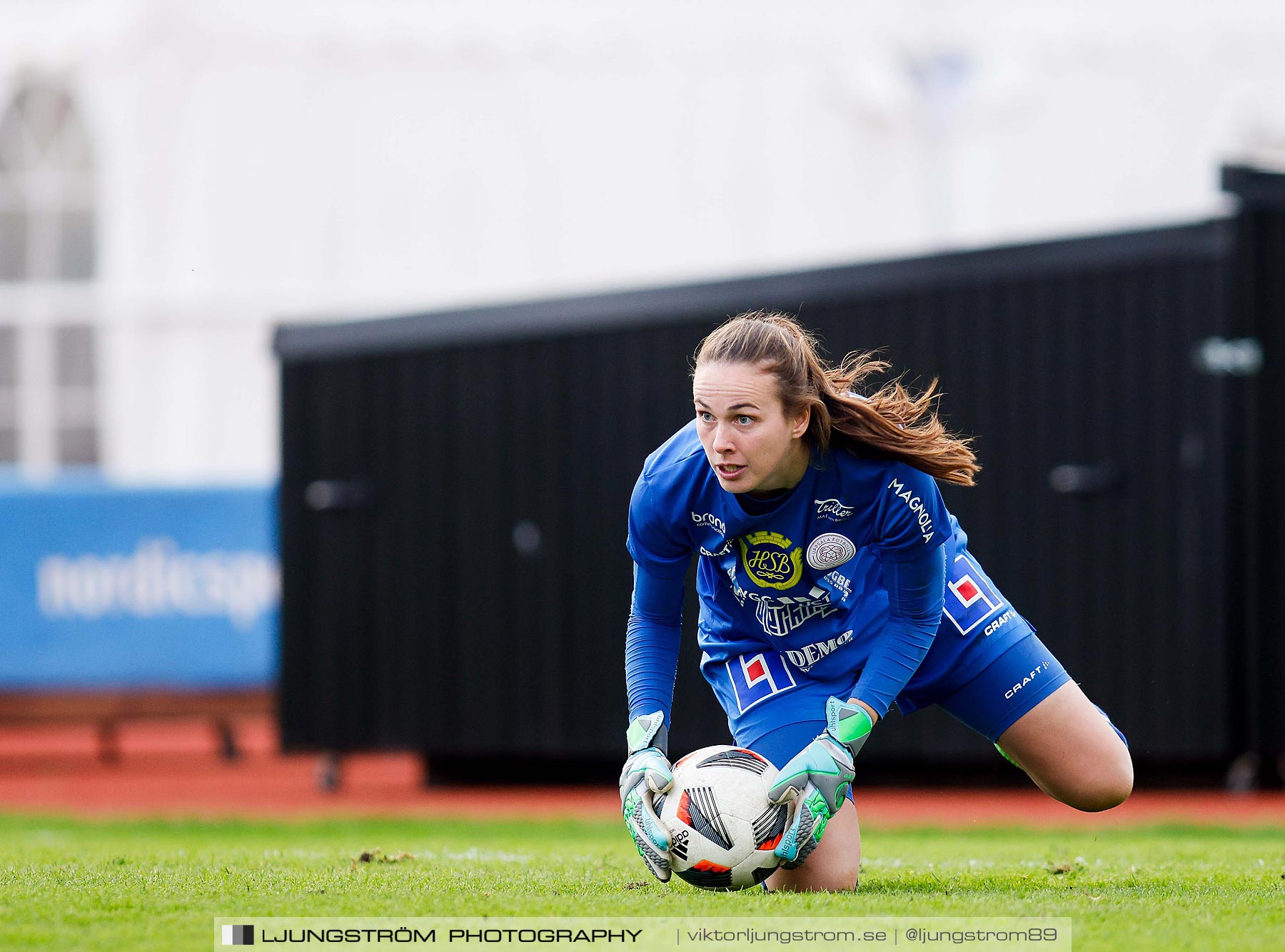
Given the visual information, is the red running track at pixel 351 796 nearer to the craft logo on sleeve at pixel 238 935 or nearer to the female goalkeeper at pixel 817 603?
the female goalkeeper at pixel 817 603

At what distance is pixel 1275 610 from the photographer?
35.8 ft

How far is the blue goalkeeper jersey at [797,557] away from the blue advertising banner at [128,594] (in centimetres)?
927

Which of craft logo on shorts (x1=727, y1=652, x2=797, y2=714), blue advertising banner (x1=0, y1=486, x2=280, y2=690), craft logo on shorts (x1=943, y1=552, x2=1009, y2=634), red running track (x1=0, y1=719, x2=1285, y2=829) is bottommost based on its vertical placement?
red running track (x1=0, y1=719, x2=1285, y2=829)

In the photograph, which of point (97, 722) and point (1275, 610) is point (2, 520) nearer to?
point (97, 722)

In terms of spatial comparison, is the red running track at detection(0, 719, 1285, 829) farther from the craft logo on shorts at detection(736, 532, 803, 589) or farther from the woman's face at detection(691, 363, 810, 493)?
the woman's face at detection(691, 363, 810, 493)

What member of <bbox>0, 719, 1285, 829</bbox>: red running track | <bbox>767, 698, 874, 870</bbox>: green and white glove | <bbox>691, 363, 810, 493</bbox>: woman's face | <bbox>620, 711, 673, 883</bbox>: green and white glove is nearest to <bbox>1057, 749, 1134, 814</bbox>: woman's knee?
<bbox>767, 698, 874, 870</bbox>: green and white glove

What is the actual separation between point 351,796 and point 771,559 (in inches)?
320

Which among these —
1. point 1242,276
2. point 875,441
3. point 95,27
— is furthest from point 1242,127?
point 875,441

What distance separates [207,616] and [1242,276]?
30.7 ft

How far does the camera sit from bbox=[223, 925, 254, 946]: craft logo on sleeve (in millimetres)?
4523

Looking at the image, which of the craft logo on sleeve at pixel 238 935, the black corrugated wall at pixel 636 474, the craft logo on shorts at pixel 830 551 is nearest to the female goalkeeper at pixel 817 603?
the craft logo on shorts at pixel 830 551

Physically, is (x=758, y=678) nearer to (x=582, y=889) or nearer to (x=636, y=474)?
(x=582, y=889)

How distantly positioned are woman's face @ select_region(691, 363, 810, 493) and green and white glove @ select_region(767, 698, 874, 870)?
89 centimetres

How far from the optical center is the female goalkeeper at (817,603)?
203 inches
